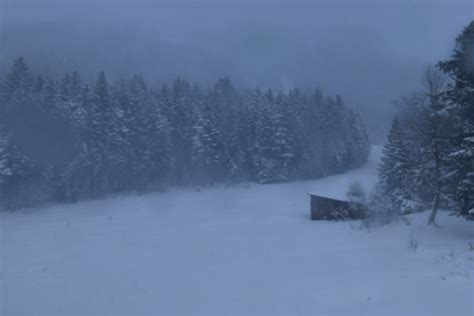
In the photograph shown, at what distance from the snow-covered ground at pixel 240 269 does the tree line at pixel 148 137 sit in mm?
13287

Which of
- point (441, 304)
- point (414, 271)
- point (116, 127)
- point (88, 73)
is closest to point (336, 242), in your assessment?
point (414, 271)

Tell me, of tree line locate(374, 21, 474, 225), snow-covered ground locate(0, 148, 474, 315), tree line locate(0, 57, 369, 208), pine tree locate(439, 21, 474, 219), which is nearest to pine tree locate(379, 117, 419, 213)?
tree line locate(374, 21, 474, 225)

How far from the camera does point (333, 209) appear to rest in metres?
25.8

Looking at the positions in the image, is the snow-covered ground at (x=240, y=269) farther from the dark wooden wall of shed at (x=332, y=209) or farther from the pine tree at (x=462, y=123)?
the dark wooden wall of shed at (x=332, y=209)

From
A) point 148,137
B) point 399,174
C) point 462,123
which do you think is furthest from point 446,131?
point 148,137

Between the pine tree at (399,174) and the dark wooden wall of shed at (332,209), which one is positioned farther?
the pine tree at (399,174)

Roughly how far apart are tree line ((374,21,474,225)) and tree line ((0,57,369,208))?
85.3 ft

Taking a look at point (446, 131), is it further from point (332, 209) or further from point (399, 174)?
point (399, 174)

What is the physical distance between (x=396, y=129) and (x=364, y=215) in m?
12.2

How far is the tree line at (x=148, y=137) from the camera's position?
3528cm

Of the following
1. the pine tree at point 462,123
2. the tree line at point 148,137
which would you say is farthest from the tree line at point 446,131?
the tree line at point 148,137

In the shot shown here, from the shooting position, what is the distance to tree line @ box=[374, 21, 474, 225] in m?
14.5

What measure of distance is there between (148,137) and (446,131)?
34957mm

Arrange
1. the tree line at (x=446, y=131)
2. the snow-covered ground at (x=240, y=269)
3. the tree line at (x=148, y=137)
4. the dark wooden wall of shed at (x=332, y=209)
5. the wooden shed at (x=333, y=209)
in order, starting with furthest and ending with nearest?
→ the tree line at (x=148, y=137) < the dark wooden wall of shed at (x=332, y=209) < the wooden shed at (x=333, y=209) < the tree line at (x=446, y=131) < the snow-covered ground at (x=240, y=269)
